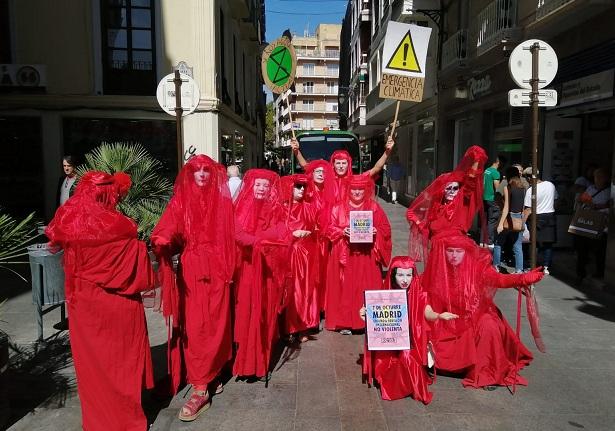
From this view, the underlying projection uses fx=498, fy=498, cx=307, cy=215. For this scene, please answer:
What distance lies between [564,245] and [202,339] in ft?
27.1

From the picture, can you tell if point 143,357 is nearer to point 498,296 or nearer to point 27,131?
point 498,296

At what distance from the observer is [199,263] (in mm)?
3629

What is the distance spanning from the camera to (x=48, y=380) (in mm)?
4199

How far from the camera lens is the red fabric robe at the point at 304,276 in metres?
5.20

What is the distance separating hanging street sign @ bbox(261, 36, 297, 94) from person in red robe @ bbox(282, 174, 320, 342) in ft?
4.87

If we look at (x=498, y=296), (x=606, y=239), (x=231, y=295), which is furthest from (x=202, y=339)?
(x=606, y=239)

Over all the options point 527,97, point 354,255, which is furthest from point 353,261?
point 527,97

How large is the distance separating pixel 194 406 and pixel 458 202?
111 inches

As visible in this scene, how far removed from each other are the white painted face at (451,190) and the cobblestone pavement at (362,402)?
1611mm

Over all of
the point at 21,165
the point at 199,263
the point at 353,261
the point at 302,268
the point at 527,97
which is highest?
the point at 527,97

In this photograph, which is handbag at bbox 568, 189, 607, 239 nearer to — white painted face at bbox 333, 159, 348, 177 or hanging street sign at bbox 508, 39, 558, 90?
hanging street sign at bbox 508, 39, 558, 90

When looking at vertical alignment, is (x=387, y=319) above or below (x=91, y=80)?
below

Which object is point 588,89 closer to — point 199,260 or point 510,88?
point 510,88

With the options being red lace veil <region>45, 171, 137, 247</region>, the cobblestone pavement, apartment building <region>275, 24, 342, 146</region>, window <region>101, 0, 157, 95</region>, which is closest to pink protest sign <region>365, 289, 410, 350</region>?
the cobblestone pavement
